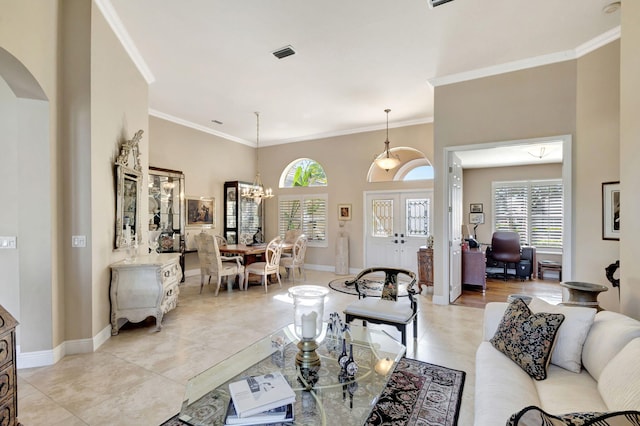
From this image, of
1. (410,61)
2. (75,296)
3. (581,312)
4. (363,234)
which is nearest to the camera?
(581,312)

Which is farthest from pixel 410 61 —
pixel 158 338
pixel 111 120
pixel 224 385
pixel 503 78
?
pixel 158 338

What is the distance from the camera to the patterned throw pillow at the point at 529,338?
191cm

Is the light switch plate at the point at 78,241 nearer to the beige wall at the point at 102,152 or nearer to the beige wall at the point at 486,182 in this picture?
the beige wall at the point at 102,152

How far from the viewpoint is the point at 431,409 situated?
7.24ft

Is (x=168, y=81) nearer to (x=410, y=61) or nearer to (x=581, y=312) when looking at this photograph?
(x=410, y=61)

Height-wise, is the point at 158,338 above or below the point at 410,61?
below

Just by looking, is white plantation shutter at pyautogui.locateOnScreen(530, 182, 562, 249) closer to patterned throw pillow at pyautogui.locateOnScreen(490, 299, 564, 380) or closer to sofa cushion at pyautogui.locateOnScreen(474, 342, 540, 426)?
patterned throw pillow at pyautogui.locateOnScreen(490, 299, 564, 380)

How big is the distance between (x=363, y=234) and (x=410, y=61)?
4143 mm

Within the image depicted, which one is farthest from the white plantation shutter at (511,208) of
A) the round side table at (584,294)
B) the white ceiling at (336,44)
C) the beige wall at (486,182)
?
the round side table at (584,294)

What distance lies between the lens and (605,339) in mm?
1766

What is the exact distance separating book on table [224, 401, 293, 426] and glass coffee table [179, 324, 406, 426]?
0.06 metres

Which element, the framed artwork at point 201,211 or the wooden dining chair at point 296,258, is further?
the framed artwork at point 201,211

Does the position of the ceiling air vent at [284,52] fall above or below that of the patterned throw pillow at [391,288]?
above

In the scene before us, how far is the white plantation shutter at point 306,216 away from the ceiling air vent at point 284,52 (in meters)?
4.25
